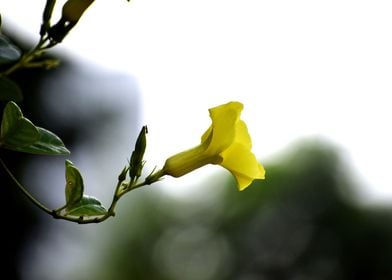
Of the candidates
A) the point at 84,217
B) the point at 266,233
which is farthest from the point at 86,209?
the point at 266,233

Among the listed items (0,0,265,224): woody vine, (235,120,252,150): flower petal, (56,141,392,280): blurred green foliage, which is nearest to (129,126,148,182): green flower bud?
(0,0,265,224): woody vine

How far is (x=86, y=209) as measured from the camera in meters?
0.85

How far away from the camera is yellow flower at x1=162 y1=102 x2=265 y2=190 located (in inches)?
34.4

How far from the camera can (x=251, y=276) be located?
10719mm

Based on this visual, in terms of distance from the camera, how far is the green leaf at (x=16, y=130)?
0.75m

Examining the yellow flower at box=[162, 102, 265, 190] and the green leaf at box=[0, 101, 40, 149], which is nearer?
the green leaf at box=[0, 101, 40, 149]

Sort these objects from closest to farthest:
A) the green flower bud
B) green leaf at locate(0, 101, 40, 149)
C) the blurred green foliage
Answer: green leaf at locate(0, 101, 40, 149)
the green flower bud
the blurred green foliage

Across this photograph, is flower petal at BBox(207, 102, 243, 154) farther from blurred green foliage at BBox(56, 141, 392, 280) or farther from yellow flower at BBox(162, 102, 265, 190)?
blurred green foliage at BBox(56, 141, 392, 280)

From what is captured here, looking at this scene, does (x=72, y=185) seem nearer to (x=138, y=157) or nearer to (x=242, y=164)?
(x=138, y=157)

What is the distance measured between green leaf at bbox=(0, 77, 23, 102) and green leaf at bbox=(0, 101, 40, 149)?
0.08 m

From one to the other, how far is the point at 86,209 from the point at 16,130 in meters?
0.13

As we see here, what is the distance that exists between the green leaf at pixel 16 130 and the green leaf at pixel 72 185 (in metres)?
0.08

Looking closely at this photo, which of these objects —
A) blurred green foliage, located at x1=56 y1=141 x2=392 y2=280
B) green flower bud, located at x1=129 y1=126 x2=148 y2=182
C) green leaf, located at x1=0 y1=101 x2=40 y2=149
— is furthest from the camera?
blurred green foliage, located at x1=56 y1=141 x2=392 y2=280

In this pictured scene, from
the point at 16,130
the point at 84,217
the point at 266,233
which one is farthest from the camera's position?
the point at 266,233
